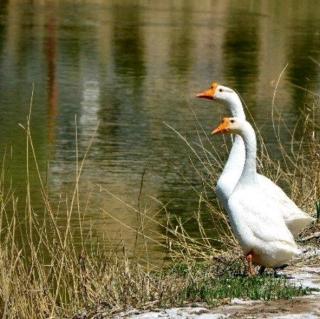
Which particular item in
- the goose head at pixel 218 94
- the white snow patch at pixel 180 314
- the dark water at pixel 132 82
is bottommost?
the dark water at pixel 132 82

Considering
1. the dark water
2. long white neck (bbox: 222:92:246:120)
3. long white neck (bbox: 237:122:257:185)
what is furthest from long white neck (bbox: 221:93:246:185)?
the dark water

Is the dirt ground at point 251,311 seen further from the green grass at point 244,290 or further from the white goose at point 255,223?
the white goose at point 255,223

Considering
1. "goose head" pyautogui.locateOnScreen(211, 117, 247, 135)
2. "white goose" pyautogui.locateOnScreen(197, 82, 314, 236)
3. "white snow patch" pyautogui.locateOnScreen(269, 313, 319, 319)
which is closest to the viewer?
"white snow patch" pyautogui.locateOnScreen(269, 313, 319, 319)

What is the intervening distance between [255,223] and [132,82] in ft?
75.7

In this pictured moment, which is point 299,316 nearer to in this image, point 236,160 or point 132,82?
point 236,160

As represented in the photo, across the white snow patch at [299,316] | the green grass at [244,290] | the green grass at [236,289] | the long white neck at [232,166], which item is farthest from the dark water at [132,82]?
the white snow patch at [299,316]

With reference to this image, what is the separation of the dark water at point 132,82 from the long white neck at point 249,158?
8.15ft

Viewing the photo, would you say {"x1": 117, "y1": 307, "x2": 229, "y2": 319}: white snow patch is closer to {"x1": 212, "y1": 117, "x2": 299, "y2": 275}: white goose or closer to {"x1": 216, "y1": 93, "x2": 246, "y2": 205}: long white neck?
{"x1": 212, "y1": 117, "x2": 299, "y2": 275}: white goose

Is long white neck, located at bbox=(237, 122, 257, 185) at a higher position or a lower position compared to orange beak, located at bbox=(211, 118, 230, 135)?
lower

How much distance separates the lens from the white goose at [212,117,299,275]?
7.99 metres

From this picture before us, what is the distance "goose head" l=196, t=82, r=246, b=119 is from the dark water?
166 centimetres

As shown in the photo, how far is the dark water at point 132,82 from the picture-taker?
60.1ft

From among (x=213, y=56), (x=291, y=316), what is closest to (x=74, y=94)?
(x=213, y=56)

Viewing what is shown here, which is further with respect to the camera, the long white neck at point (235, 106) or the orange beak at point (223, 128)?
the long white neck at point (235, 106)
